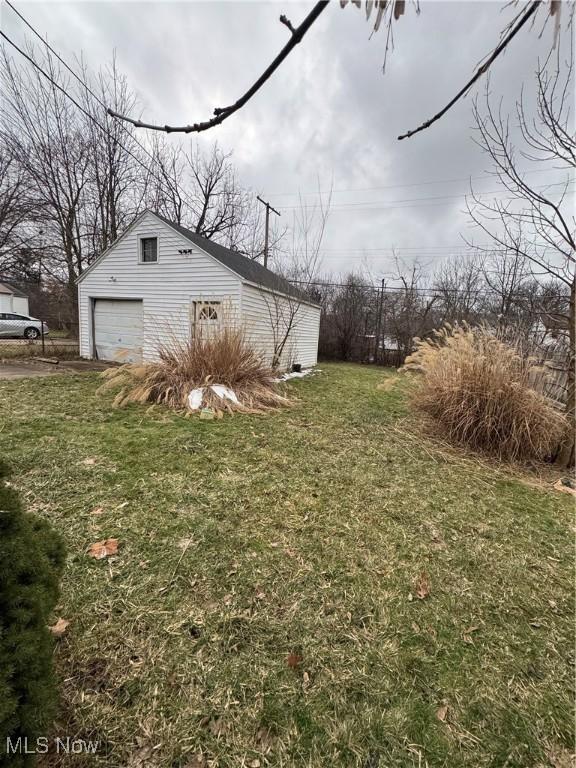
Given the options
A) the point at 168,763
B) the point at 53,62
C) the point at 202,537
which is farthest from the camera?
the point at 53,62

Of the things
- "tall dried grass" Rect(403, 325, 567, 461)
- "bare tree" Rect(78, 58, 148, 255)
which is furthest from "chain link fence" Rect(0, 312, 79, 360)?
"tall dried grass" Rect(403, 325, 567, 461)

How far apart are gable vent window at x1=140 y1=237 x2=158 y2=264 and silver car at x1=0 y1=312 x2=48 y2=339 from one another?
33.8 ft

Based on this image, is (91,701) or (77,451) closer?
(91,701)

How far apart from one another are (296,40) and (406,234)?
45.2 feet

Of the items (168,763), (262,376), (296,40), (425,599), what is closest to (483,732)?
(425,599)

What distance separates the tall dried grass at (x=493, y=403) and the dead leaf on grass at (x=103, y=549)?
142 inches

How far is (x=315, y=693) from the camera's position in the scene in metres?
1.17

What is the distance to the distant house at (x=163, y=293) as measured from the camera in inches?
326

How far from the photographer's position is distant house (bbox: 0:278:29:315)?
24.8 meters

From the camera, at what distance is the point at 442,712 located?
3.71ft

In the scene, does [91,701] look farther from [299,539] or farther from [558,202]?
[558,202]

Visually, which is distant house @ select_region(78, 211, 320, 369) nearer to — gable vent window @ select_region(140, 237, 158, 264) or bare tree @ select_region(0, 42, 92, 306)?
gable vent window @ select_region(140, 237, 158, 264)

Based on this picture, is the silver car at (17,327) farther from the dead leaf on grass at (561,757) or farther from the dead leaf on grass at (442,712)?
the dead leaf on grass at (561,757)

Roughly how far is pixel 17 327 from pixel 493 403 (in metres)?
20.4
